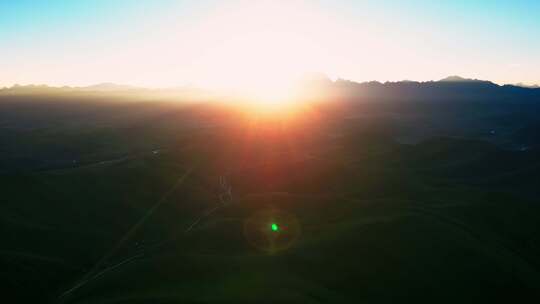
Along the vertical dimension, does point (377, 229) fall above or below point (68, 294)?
above

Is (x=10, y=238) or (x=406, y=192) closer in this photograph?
(x=10, y=238)

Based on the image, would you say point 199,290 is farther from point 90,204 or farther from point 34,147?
point 34,147

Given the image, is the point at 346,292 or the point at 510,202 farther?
the point at 510,202

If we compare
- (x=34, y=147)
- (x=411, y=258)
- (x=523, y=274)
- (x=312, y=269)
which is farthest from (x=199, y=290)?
(x=34, y=147)

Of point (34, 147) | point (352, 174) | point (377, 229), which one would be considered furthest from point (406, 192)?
point (34, 147)

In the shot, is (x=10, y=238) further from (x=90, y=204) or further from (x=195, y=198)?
(x=195, y=198)

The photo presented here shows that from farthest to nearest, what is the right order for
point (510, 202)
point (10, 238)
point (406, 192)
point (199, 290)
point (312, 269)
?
point (406, 192)
point (510, 202)
point (10, 238)
point (312, 269)
point (199, 290)

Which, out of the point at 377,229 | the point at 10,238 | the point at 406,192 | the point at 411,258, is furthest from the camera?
the point at 406,192
